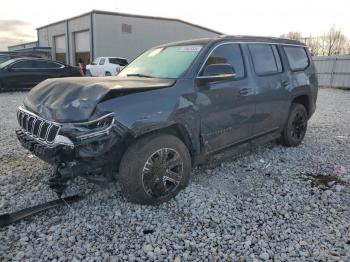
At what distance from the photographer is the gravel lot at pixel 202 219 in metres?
3.01

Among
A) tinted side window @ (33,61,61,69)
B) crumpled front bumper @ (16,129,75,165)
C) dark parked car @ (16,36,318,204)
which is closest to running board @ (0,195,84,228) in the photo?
dark parked car @ (16,36,318,204)

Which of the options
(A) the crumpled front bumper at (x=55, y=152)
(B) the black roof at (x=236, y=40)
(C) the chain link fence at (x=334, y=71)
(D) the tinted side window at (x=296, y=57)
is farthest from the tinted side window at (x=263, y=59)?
(C) the chain link fence at (x=334, y=71)

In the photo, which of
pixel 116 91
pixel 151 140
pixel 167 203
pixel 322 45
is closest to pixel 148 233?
pixel 167 203

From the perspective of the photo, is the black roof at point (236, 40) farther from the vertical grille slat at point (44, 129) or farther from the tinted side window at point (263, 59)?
the vertical grille slat at point (44, 129)

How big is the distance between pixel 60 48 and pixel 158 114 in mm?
36132

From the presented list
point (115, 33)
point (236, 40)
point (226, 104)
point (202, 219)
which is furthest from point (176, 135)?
point (115, 33)

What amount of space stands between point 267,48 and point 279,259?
3.51m

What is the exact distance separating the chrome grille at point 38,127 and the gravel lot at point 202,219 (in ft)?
2.63

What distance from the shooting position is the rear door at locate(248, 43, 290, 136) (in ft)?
16.3

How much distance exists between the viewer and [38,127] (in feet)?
11.8

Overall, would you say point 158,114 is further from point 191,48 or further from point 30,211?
point 30,211

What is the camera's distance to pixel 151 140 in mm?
3615

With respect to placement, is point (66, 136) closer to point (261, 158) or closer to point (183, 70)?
point (183, 70)

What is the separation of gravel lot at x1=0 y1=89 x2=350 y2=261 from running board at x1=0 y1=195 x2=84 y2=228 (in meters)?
0.06
